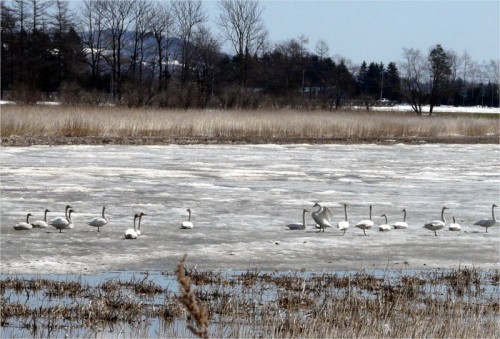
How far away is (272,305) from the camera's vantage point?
7.79 meters

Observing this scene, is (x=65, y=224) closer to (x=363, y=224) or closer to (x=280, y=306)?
(x=363, y=224)

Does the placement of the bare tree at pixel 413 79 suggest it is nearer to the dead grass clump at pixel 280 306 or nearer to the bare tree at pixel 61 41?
the bare tree at pixel 61 41

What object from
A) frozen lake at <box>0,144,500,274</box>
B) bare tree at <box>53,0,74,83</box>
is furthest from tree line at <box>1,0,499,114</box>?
frozen lake at <box>0,144,500,274</box>

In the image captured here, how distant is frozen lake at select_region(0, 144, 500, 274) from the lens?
990 cm

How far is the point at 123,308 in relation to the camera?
7.50 meters

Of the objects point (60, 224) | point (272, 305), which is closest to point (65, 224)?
point (60, 224)

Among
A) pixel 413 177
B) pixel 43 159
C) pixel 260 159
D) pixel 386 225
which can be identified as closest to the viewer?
pixel 386 225

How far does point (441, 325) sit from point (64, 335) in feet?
9.03

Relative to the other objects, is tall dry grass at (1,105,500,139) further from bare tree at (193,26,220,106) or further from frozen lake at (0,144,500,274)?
bare tree at (193,26,220,106)

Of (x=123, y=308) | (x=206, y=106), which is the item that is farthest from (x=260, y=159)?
(x=206, y=106)

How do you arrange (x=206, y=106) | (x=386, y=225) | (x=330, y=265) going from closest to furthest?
(x=330, y=265) → (x=386, y=225) → (x=206, y=106)

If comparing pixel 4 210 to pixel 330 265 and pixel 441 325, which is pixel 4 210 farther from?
pixel 441 325

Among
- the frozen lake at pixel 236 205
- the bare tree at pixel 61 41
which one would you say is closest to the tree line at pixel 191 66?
the bare tree at pixel 61 41

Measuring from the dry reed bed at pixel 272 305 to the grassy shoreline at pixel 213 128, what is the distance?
19124mm
